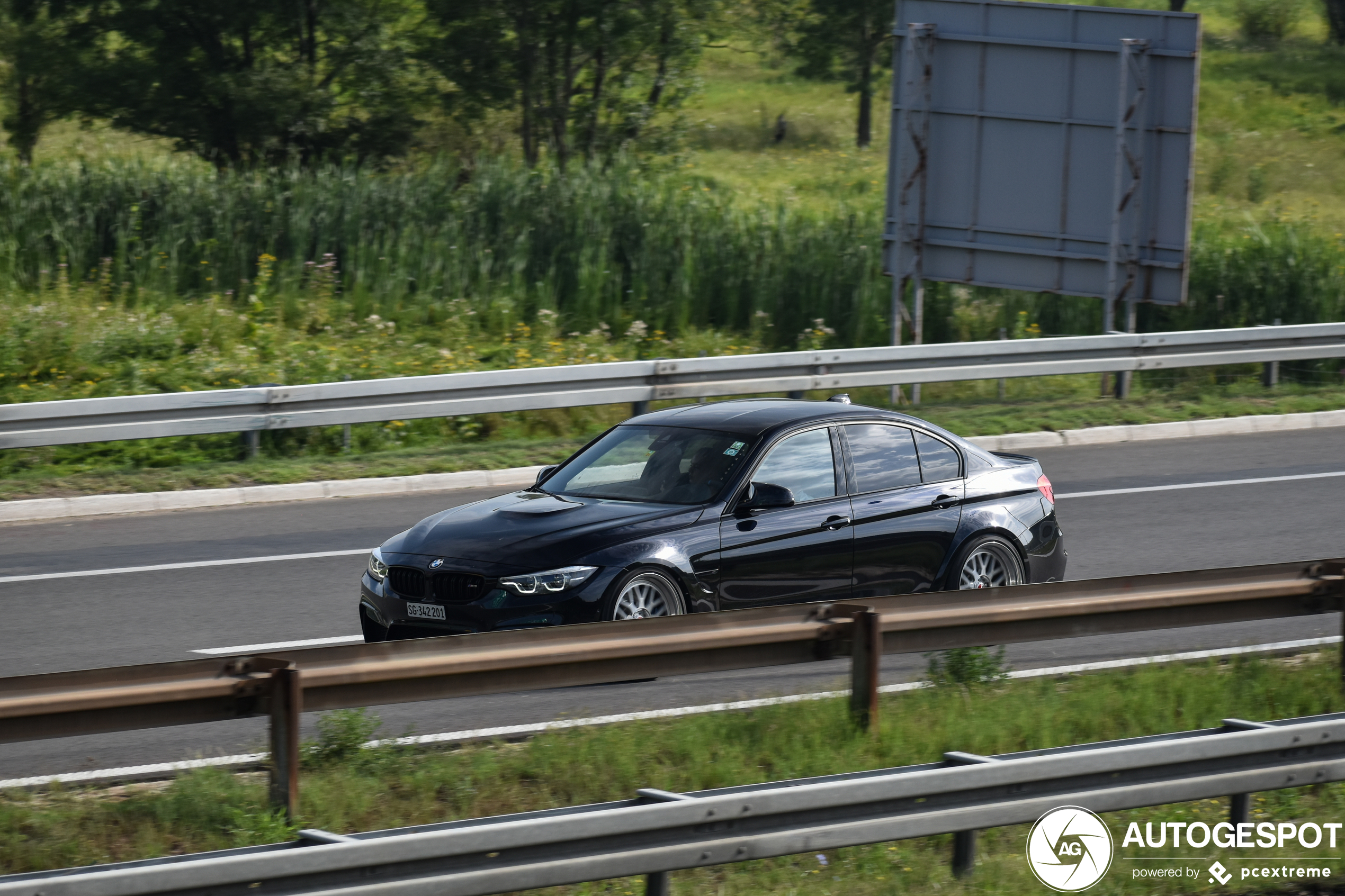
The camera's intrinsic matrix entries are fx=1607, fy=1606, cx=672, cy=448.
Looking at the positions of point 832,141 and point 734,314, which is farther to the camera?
point 832,141

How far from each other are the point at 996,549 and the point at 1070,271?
10559 millimetres

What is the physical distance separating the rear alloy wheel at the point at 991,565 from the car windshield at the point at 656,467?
Result: 1.49 meters

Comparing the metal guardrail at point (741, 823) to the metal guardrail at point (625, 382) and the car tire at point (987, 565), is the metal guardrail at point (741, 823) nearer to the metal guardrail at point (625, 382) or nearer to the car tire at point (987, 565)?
the car tire at point (987, 565)

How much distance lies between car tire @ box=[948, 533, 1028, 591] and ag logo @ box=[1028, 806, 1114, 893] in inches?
143

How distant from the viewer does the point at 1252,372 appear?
2036 centimetres

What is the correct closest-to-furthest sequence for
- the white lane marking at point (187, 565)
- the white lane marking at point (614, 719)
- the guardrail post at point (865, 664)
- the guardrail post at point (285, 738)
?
the guardrail post at point (285, 738)
the guardrail post at point (865, 664)
the white lane marking at point (614, 719)
the white lane marking at point (187, 565)

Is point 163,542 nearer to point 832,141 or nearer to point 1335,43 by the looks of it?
point 832,141

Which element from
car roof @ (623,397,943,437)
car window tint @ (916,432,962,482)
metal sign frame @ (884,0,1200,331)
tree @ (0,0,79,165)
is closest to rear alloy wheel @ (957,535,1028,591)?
car window tint @ (916,432,962,482)

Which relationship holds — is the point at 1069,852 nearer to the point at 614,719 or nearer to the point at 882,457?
the point at 614,719

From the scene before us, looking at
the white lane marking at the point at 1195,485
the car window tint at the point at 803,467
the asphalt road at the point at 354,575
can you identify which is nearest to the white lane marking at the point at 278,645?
the asphalt road at the point at 354,575

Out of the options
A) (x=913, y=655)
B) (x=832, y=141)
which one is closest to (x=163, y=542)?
(x=913, y=655)

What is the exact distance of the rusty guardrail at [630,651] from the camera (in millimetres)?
5391

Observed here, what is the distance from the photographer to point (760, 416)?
909 cm

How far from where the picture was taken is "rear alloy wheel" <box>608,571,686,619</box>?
26.0 ft
